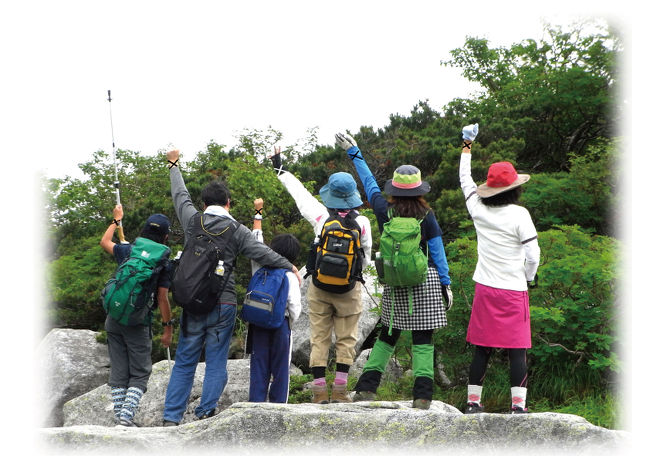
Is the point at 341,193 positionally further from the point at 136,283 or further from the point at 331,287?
the point at 136,283

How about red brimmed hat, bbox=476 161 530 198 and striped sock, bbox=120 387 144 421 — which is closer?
red brimmed hat, bbox=476 161 530 198

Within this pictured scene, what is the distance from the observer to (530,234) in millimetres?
4699

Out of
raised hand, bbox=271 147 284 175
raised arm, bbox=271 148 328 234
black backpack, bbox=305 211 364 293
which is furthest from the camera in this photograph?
raised hand, bbox=271 147 284 175

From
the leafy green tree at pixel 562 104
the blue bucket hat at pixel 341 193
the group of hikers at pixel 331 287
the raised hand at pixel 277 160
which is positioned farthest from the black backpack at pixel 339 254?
the leafy green tree at pixel 562 104

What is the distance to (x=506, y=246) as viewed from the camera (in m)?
4.76

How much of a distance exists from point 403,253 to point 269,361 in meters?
1.49

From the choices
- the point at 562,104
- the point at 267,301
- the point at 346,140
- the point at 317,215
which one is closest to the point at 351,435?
the point at 267,301

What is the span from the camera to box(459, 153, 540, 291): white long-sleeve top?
4.72 m

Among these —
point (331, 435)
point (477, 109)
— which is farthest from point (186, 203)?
point (477, 109)

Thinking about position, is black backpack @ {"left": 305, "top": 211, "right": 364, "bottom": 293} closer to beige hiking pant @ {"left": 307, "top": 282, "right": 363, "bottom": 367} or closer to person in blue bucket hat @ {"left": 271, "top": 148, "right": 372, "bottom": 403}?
person in blue bucket hat @ {"left": 271, "top": 148, "right": 372, "bottom": 403}

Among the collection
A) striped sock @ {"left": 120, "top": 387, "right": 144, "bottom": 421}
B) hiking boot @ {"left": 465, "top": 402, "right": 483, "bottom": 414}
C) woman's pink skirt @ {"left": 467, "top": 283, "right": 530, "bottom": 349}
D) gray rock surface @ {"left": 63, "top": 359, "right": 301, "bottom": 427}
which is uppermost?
woman's pink skirt @ {"left": 467, "top": 283, "right": 530, "bottom": 349}

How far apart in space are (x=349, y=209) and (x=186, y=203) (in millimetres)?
1339

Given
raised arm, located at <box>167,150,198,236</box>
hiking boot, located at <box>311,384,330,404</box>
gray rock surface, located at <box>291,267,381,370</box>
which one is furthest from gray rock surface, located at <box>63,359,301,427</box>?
raised arm, located at <box>167,150,198,236</box>

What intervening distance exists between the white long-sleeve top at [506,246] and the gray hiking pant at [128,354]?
2.84 meters
